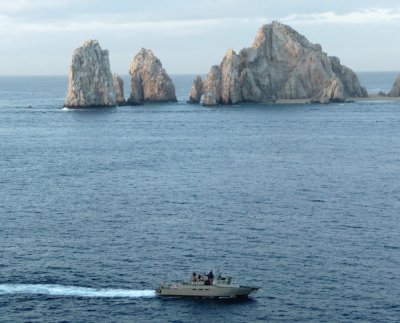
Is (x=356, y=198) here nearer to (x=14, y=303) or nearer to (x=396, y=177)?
(x=396, y=177)

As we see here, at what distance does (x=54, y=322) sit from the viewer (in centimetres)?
7881

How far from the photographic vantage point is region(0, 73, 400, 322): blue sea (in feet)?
275

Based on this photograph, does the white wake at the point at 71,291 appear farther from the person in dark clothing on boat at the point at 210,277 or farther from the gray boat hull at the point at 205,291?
the person in dark clothing on boat at the point at 210,277

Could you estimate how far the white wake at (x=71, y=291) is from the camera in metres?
86.1

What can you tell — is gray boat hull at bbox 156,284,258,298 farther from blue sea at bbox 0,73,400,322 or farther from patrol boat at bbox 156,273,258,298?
blue sea at bbox 0,73,400,322

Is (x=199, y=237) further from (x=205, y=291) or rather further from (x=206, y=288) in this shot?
(x=206, y=288)

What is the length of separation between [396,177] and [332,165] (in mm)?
18880

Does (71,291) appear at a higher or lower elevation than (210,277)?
lower

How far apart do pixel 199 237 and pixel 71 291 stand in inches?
985

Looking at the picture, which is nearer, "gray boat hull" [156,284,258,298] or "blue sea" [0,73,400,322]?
"blue sea" [0,73,400,322]

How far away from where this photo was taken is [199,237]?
352 feet

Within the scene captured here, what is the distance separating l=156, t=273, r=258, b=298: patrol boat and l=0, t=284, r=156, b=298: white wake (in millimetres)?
1988

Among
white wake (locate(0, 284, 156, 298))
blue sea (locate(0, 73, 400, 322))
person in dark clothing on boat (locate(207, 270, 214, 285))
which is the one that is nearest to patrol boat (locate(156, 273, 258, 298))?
person in dark clothing on boat (locate(207, 270, 214, 285))

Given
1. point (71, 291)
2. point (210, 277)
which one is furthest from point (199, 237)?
point (71, 291)
